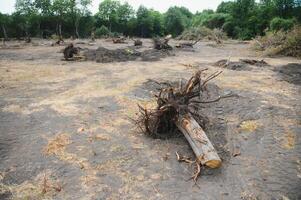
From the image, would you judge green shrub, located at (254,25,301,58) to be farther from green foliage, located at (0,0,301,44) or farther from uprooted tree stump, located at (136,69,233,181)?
green foliage, located at (0,0,301,44)

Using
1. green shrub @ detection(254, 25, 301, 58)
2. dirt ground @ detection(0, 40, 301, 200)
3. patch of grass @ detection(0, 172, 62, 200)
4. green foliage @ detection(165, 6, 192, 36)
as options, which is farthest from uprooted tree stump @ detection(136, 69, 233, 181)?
green foliage @ detection(165, 6, 192, 36)

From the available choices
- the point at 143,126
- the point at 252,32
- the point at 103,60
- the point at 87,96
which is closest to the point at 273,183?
the point at 143,126

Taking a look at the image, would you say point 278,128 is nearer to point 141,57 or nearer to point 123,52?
point 141,57

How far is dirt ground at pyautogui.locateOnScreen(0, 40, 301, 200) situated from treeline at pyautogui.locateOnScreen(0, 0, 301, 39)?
1231 inches

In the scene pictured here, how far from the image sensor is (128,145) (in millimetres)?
6680

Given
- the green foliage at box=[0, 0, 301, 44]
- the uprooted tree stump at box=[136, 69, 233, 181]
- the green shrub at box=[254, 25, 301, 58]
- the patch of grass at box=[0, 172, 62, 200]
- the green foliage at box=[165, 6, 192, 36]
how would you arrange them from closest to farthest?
the patch of grass at box=[0, 172, 62, 200] < the uprooted tree stump at box=[136, 69, 233, 181] < the green shrub at box=[254, 25, 301, 58] < the green foliage at box=[0, 0, 301, 44] < the green foliage at box=[165, 6, 192, 36]

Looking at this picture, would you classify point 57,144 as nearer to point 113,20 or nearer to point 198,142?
point 198,142

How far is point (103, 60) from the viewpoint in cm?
1619

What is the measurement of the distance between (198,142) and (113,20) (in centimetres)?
4920

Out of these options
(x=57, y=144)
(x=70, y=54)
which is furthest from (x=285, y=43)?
(x=57, y=144)

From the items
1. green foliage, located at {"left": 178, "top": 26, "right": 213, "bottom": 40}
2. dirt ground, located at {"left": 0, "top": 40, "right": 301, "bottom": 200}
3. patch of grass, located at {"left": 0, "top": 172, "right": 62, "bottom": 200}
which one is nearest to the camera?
patch of grass, located at {"left": 0, "top": 172, "right": 62, "bottom": 200}

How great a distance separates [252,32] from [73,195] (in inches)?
1570

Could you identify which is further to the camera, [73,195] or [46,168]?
[46,168]

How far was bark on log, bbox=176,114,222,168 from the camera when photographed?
580 cm
